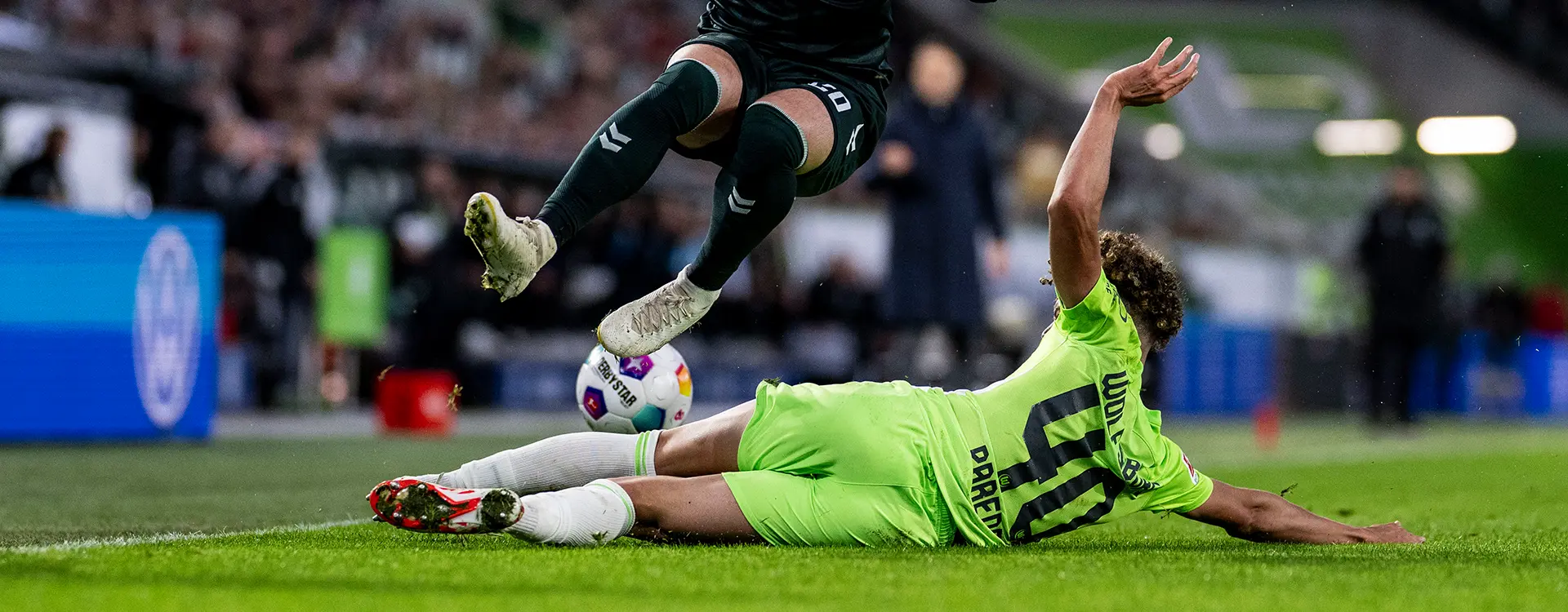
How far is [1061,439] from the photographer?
3.79 meters

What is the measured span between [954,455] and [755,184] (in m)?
0.82

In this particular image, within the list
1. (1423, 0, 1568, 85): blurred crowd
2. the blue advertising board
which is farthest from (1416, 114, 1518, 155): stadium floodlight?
the blue advertising board

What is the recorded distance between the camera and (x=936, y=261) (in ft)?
26.2

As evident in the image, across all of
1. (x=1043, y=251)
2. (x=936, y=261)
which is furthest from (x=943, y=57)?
(x=1043, y=251)

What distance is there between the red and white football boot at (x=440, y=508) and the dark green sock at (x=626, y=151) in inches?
29.3

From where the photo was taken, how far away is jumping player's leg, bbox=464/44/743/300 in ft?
12.1

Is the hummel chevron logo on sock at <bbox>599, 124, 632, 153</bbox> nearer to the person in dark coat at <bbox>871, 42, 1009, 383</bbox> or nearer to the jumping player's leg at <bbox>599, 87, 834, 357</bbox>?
the jumping player's leg at <bbox>599, 87, 834, 357</bbox>

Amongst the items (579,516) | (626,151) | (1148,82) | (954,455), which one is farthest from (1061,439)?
(626,151)

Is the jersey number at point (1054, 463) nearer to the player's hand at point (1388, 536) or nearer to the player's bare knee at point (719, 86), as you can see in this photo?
the player's hand at point (1388, 536)

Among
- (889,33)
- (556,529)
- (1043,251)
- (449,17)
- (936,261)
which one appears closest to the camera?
(556,529)

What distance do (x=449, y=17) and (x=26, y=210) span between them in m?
7.33

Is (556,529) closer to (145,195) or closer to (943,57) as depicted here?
(943,57)

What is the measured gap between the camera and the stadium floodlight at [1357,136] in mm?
30078

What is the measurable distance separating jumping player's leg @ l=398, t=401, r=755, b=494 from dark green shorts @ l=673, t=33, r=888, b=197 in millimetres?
751
